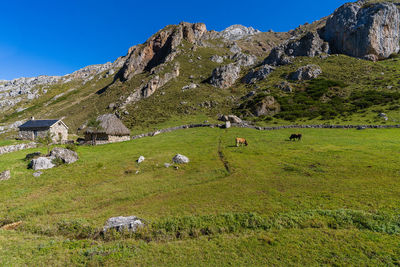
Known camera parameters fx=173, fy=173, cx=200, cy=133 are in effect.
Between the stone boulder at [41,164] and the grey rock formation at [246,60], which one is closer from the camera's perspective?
the stone boulder at [41,164]

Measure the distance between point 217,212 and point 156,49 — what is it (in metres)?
166

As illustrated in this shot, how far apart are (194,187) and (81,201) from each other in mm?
8614

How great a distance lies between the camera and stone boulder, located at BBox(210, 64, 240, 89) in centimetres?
9756

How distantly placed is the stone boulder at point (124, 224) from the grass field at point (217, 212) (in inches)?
17.1

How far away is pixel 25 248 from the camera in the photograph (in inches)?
313

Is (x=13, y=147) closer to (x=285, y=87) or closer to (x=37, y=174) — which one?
(x=37, y=174)

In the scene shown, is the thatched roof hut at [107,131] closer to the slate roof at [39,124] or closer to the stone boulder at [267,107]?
the slate roof at [39,124]

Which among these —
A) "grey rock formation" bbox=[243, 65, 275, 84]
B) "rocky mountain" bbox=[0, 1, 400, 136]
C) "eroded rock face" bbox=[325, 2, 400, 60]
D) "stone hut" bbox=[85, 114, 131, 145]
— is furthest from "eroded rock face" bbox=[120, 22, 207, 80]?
"stone hut" bbox=[85, 114, 131, 145]

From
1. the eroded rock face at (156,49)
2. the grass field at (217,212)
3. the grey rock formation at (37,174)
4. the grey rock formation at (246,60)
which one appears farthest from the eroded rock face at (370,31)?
the grey rock formation at (37,174)

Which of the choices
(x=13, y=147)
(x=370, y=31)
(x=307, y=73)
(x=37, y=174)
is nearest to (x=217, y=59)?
(x=307, y=73)

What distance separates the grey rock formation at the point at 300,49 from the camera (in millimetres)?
97438

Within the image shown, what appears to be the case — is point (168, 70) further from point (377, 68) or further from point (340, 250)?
point (340, 250)

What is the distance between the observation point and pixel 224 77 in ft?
323

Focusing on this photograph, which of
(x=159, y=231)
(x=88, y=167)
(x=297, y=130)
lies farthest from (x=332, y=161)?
(x=88, y=167)
